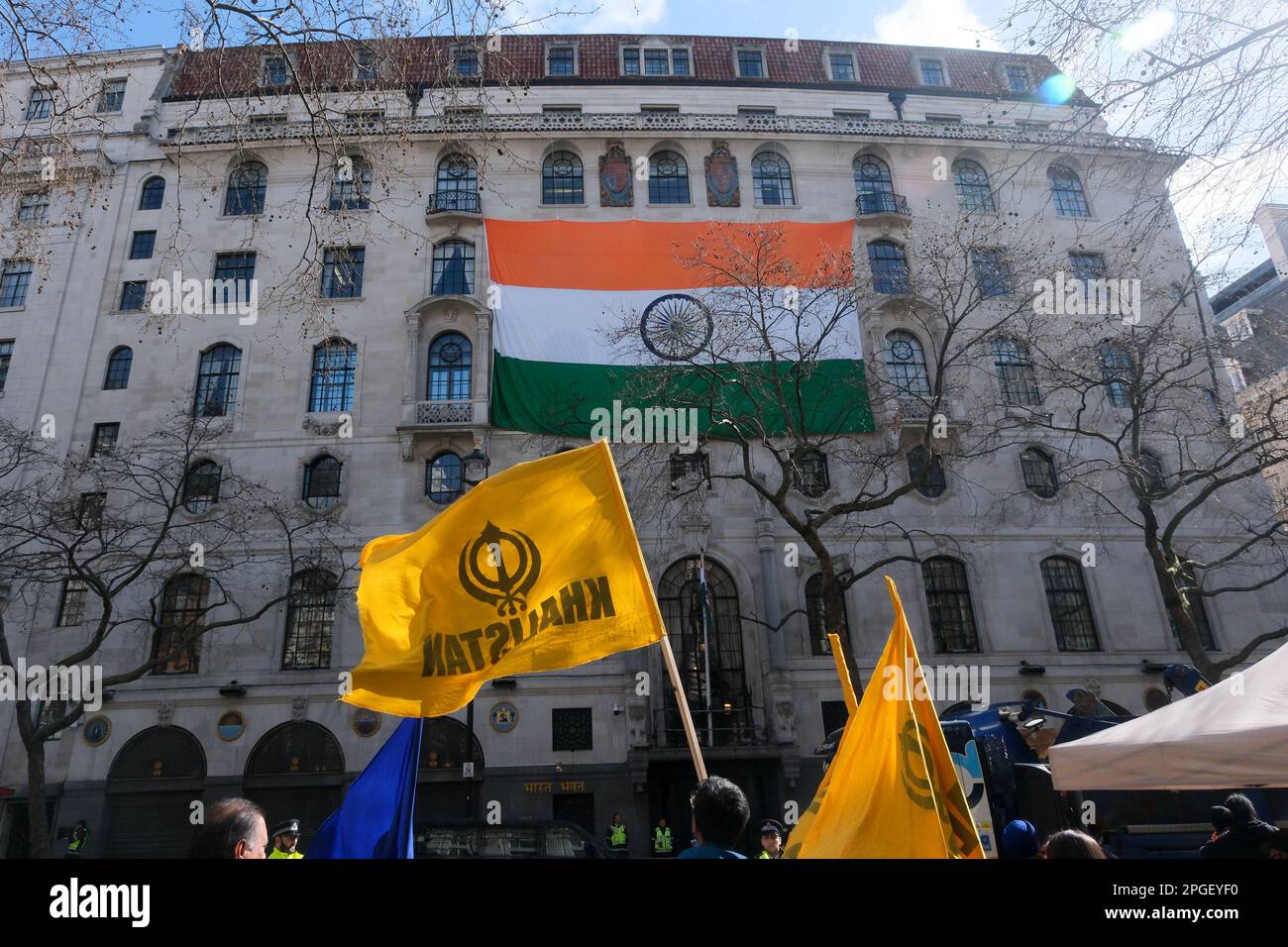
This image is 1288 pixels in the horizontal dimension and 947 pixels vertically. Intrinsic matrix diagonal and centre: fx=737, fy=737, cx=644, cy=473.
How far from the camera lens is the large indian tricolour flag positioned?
23469 millimetres

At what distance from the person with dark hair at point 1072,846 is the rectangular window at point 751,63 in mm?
36800

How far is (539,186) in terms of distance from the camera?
100 ft

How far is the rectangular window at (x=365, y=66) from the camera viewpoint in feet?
27.9

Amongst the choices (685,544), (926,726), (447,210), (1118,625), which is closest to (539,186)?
(447,210)

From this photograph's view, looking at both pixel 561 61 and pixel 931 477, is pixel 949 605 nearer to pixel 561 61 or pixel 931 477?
pixel 931 477

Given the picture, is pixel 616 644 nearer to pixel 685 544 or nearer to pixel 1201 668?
pixel 1201 668

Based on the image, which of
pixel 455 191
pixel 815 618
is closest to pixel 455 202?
pixel 455 191

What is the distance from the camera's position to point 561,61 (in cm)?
3478

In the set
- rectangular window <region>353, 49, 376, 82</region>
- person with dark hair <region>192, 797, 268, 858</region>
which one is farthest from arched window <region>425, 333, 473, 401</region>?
person with dark hair <region>192, 797, 268, 858</region>

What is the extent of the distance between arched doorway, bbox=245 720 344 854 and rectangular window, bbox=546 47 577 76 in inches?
1165

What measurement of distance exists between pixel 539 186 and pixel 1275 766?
3014 cm

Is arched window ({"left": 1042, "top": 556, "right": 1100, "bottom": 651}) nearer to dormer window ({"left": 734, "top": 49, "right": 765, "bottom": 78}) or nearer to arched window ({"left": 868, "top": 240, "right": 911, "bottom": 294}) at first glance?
arched window ({"left": 868, "top": 240, "right": 911, "bottom": 294})

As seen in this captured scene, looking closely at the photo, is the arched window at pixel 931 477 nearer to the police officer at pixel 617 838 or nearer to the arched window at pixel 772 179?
the arched window at pixel 772 179

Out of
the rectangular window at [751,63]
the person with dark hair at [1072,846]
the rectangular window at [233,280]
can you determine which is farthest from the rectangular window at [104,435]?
the person with dark hair at [1072,846]
